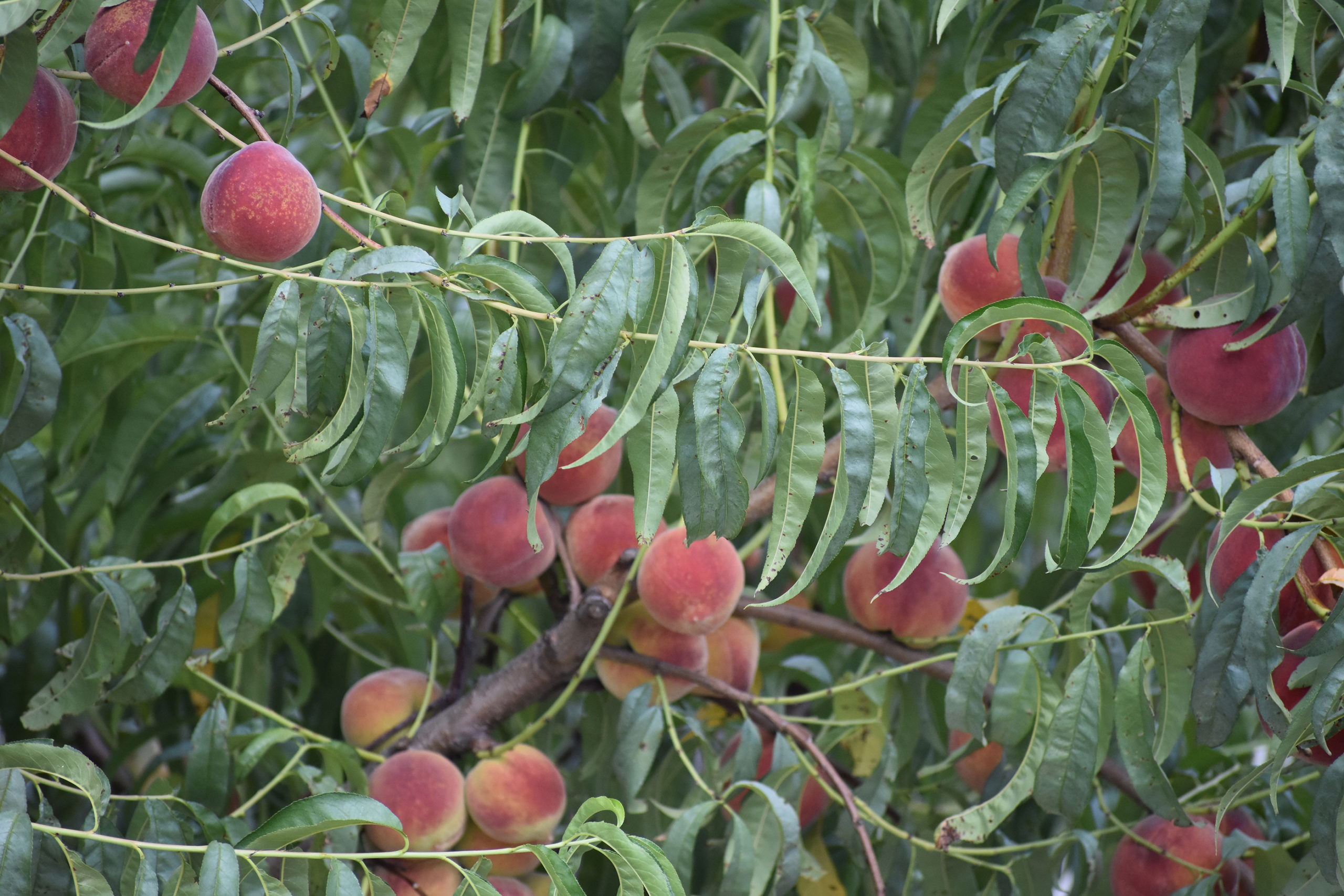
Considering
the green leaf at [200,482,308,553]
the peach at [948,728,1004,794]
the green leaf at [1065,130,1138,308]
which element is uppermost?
the green leaf at [1065,130,1138,308]

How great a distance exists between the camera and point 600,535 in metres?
1.59

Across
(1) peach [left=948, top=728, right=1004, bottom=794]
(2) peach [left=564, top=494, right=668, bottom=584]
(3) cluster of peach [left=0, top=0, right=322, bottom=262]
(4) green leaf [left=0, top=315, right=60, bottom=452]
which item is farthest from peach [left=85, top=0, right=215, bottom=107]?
(1) peach [left=948, top=728, right=1004, bottom=794]

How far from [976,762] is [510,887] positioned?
68 cm

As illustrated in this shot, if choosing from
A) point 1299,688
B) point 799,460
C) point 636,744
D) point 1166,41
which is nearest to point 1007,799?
point 1299,688

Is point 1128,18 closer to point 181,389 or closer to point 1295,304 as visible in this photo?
point 1295,304

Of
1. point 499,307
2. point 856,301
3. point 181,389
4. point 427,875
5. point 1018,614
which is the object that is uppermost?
point 499,307

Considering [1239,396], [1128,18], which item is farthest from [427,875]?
[1128,18]

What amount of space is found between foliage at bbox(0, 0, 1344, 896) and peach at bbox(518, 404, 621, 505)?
0.13m

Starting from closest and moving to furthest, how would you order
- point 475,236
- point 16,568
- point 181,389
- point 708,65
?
1. point 475,236
2. point 16,568
3. point 181,389
4. point 708,65

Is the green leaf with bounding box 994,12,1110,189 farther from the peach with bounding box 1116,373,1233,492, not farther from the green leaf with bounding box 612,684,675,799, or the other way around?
the green leaf with bounding box 612,684,675,799

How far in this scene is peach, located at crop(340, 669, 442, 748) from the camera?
164 cm

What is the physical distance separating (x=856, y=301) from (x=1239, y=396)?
54cm

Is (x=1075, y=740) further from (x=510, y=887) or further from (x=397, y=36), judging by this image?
(x=397, y=36)

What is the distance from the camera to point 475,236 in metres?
0.86
